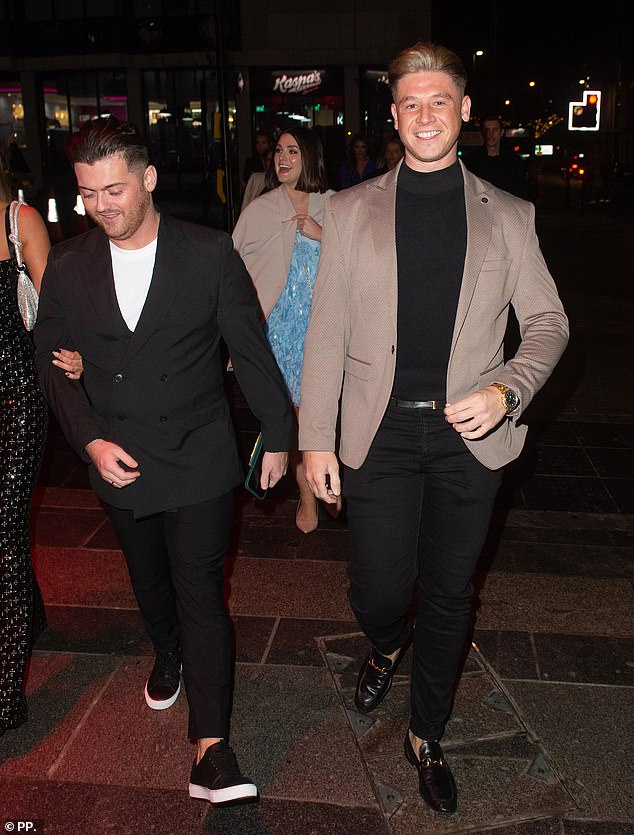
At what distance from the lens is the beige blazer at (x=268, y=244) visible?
5348 millimetres

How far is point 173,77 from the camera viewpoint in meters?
35.9

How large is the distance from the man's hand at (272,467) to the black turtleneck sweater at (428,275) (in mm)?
471

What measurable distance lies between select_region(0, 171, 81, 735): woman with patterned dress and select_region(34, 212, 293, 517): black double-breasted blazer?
1.07 feet

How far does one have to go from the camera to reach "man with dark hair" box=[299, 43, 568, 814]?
2906 mm

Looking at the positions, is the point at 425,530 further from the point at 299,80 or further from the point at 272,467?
the point at 299,80

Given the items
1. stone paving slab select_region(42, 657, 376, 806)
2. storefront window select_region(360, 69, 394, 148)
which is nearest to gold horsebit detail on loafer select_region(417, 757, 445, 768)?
stone paving slab select_region(42, 657, 376, 806)

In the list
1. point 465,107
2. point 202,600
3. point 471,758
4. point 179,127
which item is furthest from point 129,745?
point 179,127

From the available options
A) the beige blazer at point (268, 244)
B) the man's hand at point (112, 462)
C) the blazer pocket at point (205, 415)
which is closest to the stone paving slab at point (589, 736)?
the blazer pocket at point (205, 415)

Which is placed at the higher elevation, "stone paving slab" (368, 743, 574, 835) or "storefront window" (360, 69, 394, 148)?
"storefront window" (360, 69, 394, 148)

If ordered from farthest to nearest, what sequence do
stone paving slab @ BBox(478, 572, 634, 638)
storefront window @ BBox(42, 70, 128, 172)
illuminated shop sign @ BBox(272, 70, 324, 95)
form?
storefront window @ BBox(42, 70, 128, 172) < illuminated shop sign @ BBox(272, 70, 324, 95) < stone paving slab @ BBox(478, 572, 634, 638)

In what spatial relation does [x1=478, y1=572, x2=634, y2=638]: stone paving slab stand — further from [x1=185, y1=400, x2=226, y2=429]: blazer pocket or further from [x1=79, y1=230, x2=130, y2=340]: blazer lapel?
[x1=79, y1=230, x2=130, y2=340]: blazer lapel

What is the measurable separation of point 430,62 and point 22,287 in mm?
1655

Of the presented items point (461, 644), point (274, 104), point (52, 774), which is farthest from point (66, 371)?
point (274, 104)

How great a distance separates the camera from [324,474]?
10.0 ft
